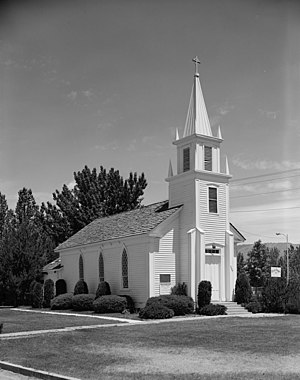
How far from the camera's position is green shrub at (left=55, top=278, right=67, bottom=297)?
1700 inches

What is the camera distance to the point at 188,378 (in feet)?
38.1

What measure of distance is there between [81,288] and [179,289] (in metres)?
8.58

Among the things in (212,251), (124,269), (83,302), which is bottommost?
(83,302)

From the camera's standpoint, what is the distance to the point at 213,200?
34.5 metres

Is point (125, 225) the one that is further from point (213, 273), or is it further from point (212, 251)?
point (213, 273)

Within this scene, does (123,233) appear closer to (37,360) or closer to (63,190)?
(37,360)

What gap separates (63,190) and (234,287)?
3109 centimetres

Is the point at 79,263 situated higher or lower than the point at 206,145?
lower

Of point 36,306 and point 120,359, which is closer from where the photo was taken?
point 120,359

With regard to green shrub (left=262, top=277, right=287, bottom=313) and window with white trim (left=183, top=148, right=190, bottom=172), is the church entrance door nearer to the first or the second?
green shrub (left=262, top=277, right=287, bottom=313)

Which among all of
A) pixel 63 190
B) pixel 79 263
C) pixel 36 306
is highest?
pixel 63 190

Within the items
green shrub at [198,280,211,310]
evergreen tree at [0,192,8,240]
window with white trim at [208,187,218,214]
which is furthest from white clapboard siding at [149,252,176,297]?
evergreen tree at [0,192,8,240]

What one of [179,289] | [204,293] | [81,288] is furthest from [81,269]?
[204,293]

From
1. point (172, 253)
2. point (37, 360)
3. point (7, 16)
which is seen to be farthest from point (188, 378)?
point (172, 253)
